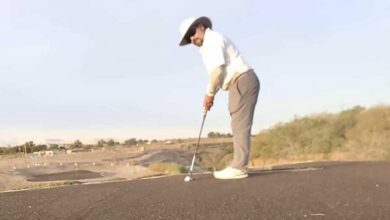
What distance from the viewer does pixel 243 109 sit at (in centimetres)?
816

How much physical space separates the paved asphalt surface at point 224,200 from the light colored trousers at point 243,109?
0.59m

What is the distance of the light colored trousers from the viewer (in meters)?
8.09

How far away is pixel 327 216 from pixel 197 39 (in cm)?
429

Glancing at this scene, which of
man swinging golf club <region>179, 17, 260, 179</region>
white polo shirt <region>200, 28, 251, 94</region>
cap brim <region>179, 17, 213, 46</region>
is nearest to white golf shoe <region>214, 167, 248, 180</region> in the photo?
man swinging golf club <region>179, 17, 260, 179</region>

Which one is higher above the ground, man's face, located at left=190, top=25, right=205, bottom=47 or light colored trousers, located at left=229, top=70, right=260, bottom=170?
man's face, located at left=190, top=25, right=205, bottom=47

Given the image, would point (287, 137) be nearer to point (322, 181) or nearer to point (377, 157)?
point (377, 157)

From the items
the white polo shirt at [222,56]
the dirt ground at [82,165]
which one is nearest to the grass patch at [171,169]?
A: the dirt ground at [82,165]

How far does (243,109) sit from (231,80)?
0.45 m

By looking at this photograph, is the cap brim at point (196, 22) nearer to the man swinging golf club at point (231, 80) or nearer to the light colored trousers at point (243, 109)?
the man swinging golf club at point (231, 80)

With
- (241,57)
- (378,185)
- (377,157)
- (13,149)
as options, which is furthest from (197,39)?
(13,149)

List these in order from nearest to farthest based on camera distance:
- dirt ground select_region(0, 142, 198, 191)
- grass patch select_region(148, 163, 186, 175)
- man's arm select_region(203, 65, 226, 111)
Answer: man's arm select_region(203, 65, 226, 111), grass patch select_region(148, 163, 186, 175), dirt ground select_region(0, 142, 198, 191)

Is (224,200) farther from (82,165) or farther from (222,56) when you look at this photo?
(82,165)

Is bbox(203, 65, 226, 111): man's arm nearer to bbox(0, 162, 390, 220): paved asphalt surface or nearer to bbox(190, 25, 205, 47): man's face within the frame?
bbox(190, 25, 205, 47): man's face

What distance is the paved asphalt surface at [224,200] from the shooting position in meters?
4.86
